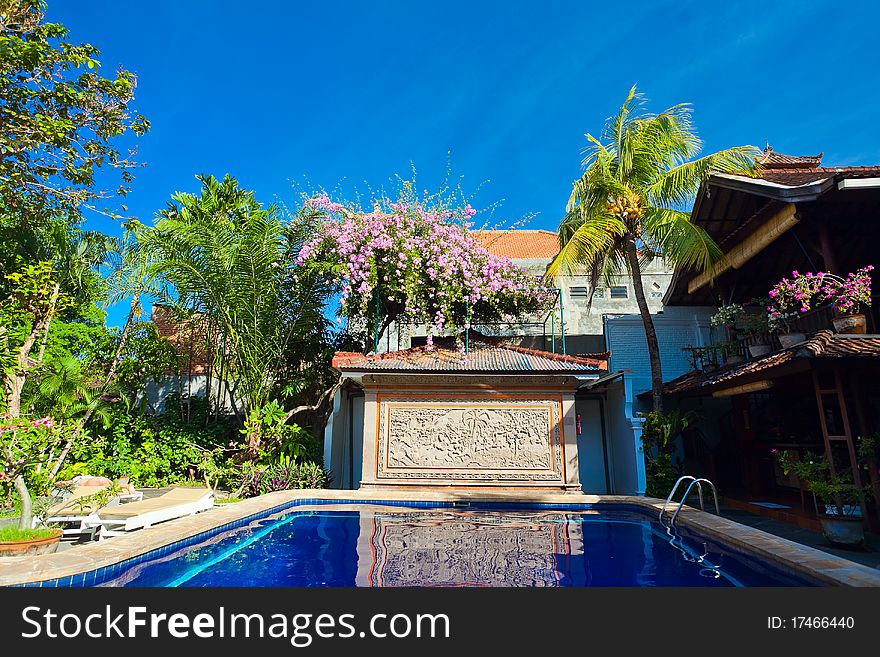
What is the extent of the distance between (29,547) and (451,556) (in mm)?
3794

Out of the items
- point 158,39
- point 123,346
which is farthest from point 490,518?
point 158,39

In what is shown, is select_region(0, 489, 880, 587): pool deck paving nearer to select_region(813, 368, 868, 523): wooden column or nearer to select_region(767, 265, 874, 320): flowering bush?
select_region(813, 368, 868, 523): wooden column

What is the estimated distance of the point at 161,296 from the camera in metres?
9.56

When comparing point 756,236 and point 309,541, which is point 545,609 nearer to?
point 309,541

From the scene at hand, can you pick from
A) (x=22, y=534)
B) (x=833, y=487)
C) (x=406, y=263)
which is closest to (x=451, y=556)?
(x=22, y=534)

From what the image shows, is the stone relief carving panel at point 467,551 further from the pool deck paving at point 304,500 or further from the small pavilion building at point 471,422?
the small pavilion building at point 471,422

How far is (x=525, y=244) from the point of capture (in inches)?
762

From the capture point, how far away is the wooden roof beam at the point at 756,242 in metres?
8.02

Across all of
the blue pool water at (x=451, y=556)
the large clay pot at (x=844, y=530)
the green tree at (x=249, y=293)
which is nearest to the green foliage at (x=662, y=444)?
the blue pool water at (x=451, y=556)

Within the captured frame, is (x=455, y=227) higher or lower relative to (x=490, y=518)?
higher

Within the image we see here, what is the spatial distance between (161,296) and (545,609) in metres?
9.11

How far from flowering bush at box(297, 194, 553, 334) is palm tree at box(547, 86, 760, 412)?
6.59 ft

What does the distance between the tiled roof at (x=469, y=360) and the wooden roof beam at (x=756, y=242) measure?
3.25 meters

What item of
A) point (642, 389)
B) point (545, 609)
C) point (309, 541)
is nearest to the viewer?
point (545, 609)
